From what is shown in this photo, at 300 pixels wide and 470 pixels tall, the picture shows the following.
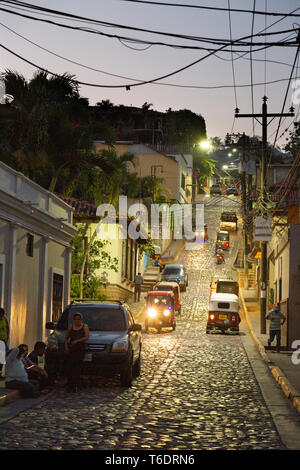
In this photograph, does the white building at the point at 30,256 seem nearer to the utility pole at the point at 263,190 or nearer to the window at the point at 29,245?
the window at the point at 29,245

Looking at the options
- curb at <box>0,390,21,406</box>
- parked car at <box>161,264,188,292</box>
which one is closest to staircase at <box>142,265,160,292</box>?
parked car at <box>161,264,188,292</box>

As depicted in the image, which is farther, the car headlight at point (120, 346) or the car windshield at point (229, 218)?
the car windshield at point (229, 218)

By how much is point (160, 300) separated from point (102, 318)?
17941mm

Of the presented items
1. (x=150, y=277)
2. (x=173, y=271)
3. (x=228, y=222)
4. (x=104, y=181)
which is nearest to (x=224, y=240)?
(x=228, y=222)

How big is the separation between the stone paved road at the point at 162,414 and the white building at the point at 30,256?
3.49 meters

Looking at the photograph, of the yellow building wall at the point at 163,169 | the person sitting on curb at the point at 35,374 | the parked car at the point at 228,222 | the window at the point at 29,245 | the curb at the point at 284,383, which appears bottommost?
the curb at the point at 284,383

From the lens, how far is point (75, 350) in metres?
14.9

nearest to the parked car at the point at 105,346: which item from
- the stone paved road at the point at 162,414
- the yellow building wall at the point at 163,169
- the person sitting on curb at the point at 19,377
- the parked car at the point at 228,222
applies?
the stone paved road at the point at 162,414

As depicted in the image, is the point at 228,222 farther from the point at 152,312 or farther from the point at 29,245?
the point at 29,245

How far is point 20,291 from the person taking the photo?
1983 centimetres

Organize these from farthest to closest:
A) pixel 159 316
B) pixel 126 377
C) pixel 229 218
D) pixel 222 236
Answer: pixel 229 218 < pixel 222 236 < pixel 159 316 < pixel 126 377

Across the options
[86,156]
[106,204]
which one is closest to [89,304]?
[86,156]

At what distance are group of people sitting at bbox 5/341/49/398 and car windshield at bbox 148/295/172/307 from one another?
1944cm

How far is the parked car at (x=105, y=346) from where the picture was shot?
1551 centimetres
